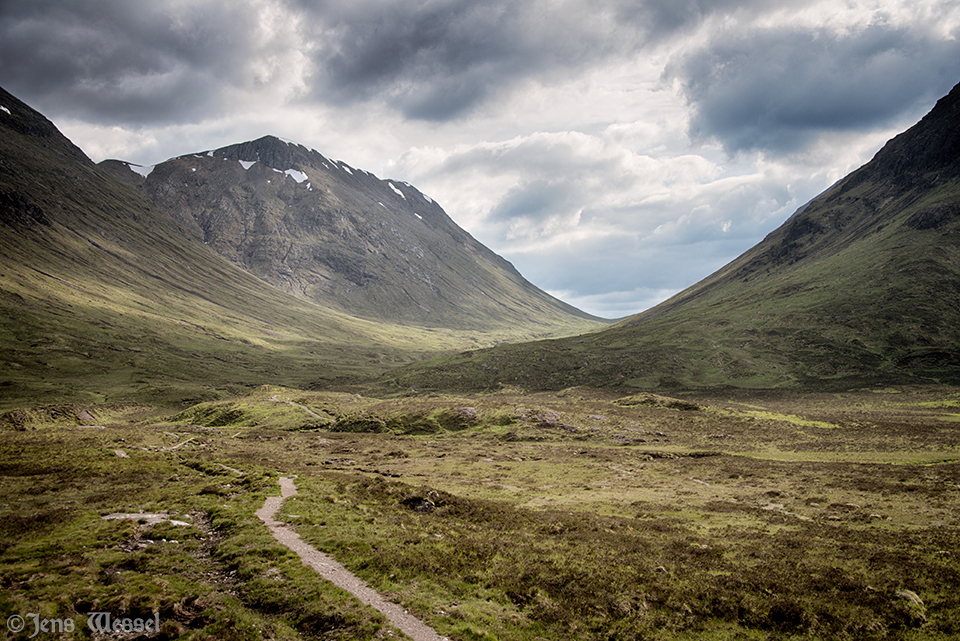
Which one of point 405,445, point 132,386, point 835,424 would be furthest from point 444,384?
point 835,424

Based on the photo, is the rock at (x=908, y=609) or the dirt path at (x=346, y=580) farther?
the rock at (x=908, y=609)

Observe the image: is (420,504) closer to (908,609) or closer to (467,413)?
(908,609)

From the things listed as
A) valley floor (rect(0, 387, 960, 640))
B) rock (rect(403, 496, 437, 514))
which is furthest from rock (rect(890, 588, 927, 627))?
rock (rect(403, 496, 437, 514))

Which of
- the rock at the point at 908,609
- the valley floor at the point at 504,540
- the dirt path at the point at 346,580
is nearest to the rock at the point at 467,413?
the valley floor at the point at 504,540

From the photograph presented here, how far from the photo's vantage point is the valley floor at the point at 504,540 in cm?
1852

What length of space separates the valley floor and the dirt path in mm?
567

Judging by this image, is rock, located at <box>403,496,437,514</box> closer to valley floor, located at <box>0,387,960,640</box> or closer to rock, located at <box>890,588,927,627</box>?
valley floor, located at <box>0,387,960,640</box>

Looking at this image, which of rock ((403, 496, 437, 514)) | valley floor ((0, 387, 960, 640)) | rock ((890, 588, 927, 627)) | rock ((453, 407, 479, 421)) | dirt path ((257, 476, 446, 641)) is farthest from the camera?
rock ((453, 407, 479, 421))

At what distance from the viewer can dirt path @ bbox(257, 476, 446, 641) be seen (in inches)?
699

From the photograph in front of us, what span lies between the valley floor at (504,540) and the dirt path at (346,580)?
567mm

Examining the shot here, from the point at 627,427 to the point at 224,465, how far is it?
244 ft

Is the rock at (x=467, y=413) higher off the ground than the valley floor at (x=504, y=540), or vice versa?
the valley floor at (x=504, y=540)

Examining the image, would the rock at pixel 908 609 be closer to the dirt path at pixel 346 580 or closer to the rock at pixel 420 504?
the dirt path at pixel 346 580

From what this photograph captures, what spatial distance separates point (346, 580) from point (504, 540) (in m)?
11.9
